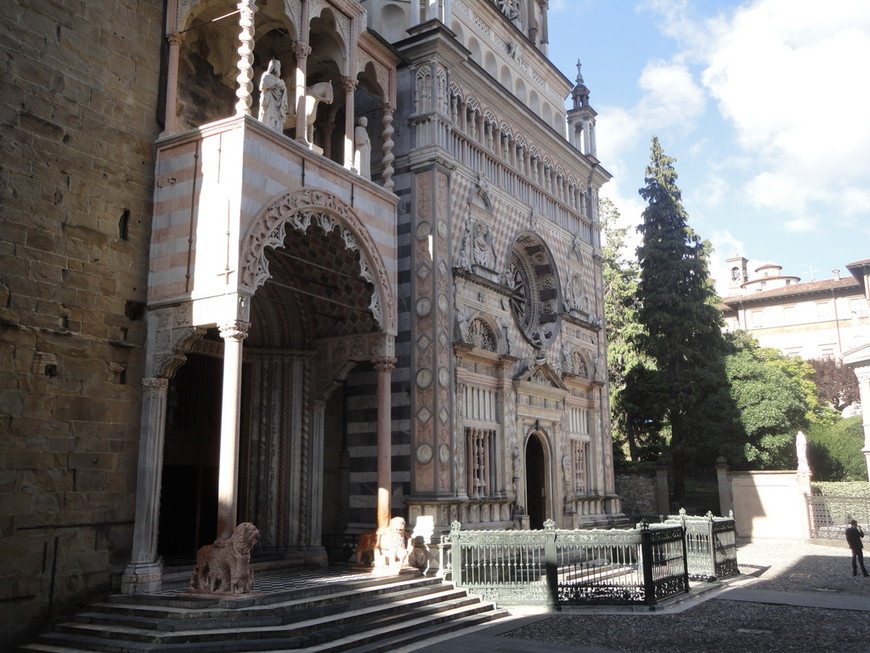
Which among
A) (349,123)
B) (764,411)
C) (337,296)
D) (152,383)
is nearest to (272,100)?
(349,123)

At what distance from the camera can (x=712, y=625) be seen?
12445mm

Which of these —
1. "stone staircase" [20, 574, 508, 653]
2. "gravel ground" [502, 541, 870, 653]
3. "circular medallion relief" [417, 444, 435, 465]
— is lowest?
"gravel ground" [502, 541, 870, 653]

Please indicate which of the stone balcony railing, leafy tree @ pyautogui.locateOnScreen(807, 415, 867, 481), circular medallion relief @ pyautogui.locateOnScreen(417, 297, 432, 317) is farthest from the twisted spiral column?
leafy tree @ pyautogui.locateOnScreen(807, 415, 867, 481)

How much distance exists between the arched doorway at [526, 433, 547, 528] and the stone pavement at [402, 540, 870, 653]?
5.06 metres

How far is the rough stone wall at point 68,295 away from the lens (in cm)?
1092

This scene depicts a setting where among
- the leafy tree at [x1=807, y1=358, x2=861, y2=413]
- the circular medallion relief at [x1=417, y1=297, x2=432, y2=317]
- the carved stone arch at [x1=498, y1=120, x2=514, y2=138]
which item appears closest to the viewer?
the circular medallion relief at [x1=417, y1=297, x2=432, y2=317]

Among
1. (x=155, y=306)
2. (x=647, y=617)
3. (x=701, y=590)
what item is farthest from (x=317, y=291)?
(x=701, y=590)

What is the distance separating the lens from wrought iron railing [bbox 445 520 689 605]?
14.4 m

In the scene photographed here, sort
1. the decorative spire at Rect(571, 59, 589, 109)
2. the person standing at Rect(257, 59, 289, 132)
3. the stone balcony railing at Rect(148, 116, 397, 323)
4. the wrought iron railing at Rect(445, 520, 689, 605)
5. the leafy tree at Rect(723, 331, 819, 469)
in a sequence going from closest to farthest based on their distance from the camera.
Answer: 1. the stone balcony railing at Rect(148, 116, 397, 323)
2. the person standing at Rect(257, 59, 289, 132)
3. the wrought iron railing at Rect(445, 520, 689, 605)
4. the decorative spire at Rect(571, 59, 589, 109)
5. the leafy tree at Rect(723, 331, 819, 469)

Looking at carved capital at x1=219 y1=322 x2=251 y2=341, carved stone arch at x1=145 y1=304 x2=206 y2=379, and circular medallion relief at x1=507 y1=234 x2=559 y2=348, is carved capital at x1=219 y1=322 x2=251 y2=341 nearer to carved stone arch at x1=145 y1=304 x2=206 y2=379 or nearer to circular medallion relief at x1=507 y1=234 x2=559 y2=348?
carved stone arch at x1=145 y1=304 x2=206 y2=379

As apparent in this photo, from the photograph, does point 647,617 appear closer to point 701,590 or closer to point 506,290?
point 701,590

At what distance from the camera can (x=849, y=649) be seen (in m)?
10.5

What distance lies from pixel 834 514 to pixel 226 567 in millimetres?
23371

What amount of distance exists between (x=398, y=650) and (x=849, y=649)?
5957 mm
